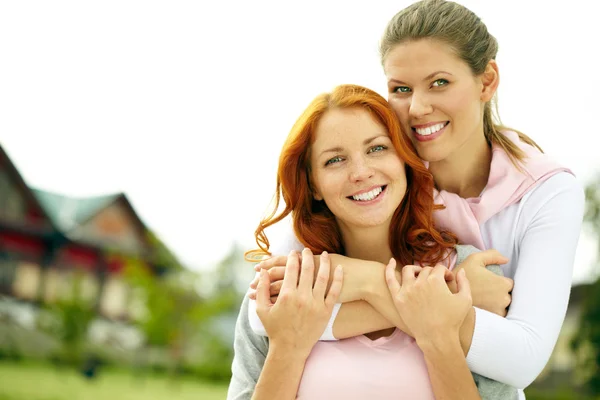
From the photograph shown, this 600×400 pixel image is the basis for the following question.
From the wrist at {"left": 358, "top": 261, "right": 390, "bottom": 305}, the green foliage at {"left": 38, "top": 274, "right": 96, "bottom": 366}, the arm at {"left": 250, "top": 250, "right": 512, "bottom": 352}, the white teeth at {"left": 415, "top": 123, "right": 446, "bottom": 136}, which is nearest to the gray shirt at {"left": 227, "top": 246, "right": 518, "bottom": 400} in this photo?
the arm at {"left": 250, "top": 250, "right": 512, "bottom": 352}

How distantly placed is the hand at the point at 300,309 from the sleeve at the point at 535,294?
440 millimetres

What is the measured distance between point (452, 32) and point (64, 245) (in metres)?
19.0

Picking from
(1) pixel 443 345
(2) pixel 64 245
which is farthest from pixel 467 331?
(2) pixel 64 245

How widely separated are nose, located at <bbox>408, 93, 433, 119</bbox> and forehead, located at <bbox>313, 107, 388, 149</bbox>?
14 cm

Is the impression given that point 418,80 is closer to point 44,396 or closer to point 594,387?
point 594,387

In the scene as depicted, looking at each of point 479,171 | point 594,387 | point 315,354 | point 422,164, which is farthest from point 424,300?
point 594,387

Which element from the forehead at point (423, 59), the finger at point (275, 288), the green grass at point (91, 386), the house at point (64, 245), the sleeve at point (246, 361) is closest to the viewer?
the finger at point (275, 288)

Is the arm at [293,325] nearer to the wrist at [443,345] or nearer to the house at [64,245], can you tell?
the wrist at [443,345]

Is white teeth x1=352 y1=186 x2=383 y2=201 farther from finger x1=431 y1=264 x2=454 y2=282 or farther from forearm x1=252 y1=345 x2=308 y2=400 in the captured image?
forearm x1=252 y1=345 x2=308 y2=400

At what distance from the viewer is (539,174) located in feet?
7.51

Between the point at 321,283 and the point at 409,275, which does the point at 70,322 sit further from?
the point at 409,275

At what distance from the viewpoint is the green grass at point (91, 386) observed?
17922mm

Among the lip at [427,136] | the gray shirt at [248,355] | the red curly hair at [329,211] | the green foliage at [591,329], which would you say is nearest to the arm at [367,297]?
the gray shirt at [248,355]

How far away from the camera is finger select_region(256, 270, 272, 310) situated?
6.86 ft
